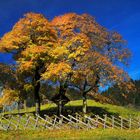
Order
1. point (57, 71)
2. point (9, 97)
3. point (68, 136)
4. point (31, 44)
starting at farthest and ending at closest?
point (9, 97)
point (31, 44)
point (57, 71)
point (68, 136)

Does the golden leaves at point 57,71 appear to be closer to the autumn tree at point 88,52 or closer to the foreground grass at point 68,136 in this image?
the autumn tree at point 88,52

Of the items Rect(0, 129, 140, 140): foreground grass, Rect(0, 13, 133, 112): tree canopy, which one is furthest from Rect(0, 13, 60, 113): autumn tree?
Rect(0, 129, 140, 140): foreground grass

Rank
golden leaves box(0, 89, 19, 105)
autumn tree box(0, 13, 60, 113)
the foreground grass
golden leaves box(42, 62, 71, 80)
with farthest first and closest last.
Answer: golden leaves box(0, 89, 19, 105) < autumn tree box(0, 13, 60, 113) < golden leaves box(42, 62, 71, 80) < the foreground grass

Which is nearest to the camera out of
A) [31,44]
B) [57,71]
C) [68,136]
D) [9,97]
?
[68,136]

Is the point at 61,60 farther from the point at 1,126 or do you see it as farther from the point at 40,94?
the point at 1,126

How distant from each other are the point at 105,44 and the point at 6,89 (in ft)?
52.9

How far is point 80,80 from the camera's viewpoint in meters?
55.7

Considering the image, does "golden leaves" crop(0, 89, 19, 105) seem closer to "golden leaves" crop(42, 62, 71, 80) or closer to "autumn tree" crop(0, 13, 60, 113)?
"autumn tree" crop(0, 13, 60, 113)

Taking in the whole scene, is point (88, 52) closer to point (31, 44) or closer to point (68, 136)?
point (31, 44)

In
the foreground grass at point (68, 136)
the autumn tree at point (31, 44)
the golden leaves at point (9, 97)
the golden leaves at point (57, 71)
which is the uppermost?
the autumn tree at point (31, 44)

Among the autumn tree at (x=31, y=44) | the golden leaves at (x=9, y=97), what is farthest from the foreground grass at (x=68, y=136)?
the golden leaves at (x=9, y=97)

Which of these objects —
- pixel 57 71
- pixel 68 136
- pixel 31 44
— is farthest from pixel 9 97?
pixel 68 136

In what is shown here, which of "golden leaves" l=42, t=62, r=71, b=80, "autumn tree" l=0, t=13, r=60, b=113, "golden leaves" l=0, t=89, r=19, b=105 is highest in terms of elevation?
"autumn tree" l=0, t=13, r=60, b=113

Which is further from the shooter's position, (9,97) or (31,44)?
(9,97)
